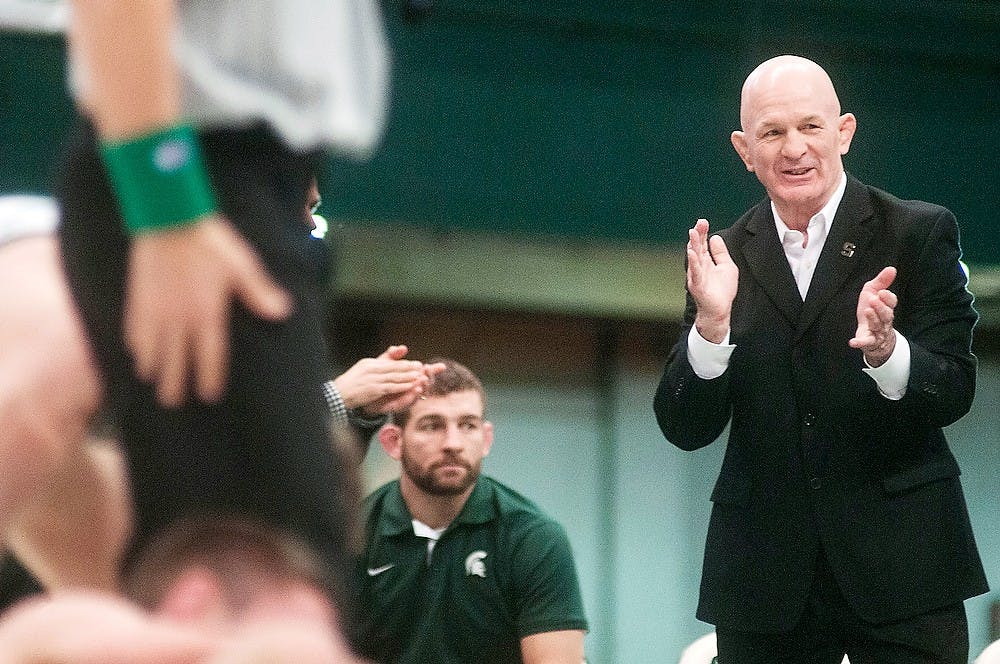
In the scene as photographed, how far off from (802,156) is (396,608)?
153 cm

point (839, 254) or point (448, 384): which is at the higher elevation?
point (839, 254)

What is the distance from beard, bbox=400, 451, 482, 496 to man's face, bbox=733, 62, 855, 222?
4.52 feet

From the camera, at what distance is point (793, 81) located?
2406 mm

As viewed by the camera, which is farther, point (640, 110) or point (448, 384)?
point (640, 110)

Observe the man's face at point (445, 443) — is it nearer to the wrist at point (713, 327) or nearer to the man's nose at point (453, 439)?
the man's nose at point (453, 439)

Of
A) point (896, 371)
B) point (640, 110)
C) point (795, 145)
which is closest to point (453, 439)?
point (795, 145)

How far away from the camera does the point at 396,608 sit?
348 cm

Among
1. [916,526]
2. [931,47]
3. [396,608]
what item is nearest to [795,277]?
[916,526]

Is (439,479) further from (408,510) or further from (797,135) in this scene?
(797,135)

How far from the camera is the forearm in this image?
3.32 ft

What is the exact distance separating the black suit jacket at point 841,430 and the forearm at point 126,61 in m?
1.45

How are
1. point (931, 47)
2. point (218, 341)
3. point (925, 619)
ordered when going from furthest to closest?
point (931, 47), point (925, 619), point (218, 341)

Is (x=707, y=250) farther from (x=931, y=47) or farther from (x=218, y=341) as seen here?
(x=931, y=47)

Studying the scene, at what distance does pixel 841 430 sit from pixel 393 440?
5.23 feet
